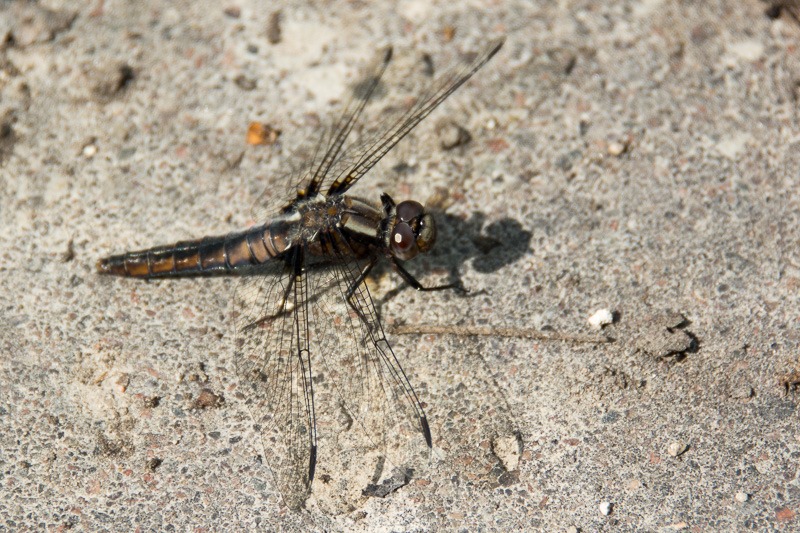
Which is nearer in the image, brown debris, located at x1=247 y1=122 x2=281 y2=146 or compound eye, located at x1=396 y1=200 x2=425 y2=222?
compound eye, located at x1=396 y1=200 x2=425 y2=222

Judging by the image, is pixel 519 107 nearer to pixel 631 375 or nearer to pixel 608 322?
pixel 608 322

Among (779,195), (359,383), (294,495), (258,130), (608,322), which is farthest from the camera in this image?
(258,130)

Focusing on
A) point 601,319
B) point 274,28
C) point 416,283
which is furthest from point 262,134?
point 601,319

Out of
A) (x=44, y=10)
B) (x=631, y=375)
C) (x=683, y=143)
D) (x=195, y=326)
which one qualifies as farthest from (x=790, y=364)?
(x=44, y=10)

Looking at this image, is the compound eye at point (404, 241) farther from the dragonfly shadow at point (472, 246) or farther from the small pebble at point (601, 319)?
the small pebble at point (601, 319)

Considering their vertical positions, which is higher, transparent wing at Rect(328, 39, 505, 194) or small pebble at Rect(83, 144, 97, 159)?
small pebble at Rect(83, 144, 97, 159)

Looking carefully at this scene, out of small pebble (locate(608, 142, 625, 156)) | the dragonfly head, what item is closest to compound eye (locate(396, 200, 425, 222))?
the dragonfly head

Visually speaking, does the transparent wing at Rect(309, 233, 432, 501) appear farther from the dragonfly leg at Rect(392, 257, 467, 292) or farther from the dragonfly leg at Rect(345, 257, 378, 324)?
the dragonfly leg at Rect(392, 257, 467, 292)

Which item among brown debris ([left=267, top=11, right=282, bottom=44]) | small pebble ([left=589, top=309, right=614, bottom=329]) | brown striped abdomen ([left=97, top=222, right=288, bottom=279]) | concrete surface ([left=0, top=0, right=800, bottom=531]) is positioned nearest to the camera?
concrete surface ([left=0, top=0, right=800, bottom=531])
